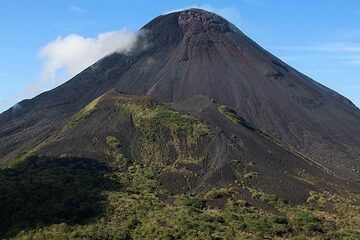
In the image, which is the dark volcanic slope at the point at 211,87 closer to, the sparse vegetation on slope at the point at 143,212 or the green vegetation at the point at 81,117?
the green vegetation at the point at 81,117

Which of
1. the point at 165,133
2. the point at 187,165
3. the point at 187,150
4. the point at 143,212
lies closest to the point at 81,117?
the point at 165,133

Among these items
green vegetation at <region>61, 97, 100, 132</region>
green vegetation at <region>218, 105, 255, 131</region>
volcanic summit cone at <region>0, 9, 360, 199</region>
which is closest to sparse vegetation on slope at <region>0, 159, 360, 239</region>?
volcanic summit cone at <region>0, 9, 360, 199</region>

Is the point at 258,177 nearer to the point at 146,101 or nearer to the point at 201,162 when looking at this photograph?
the point at 201,162

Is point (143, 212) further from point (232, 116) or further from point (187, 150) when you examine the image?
point (232, 116)

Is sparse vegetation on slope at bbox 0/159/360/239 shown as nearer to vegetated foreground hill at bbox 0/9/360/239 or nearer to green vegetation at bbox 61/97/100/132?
vegetated foreground hill at bbox 0/9/360/239

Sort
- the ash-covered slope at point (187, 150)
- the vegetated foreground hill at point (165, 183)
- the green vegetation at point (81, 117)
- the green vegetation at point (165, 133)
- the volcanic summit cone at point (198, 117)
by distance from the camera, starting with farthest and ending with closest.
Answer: the green vegetation at point (81, 117), the green vegetation at point (165, 133), the volcanic summit cone at point (198, 117), the ash-covered slope at point (187, 150), the vegetated foreground hill at point (165, 183)

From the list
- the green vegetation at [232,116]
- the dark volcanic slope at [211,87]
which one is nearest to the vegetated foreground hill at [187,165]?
the green vegetation at [232,116]
